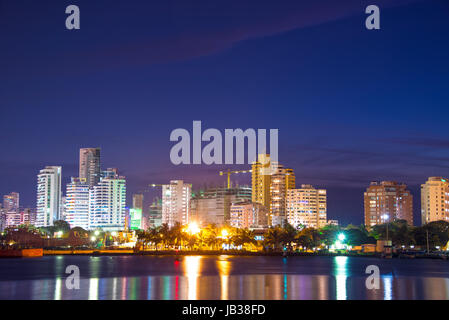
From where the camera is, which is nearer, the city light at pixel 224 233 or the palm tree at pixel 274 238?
the palm tree at pixel 274 238

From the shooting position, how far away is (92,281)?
2739 inches

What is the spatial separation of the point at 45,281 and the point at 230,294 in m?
27.4

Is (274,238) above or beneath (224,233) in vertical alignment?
beneath

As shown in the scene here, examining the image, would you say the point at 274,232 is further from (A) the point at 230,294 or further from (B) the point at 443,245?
(A) the point at 230,294

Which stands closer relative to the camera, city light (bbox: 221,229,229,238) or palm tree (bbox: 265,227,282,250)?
palm tree (bbox: 265,227,282,250)

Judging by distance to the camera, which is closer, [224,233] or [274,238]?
[274,238]
